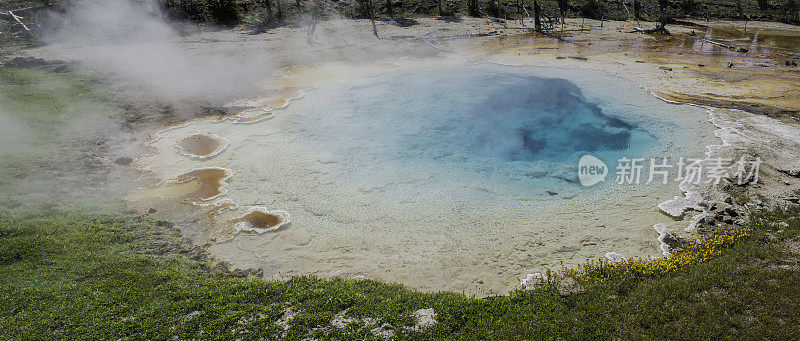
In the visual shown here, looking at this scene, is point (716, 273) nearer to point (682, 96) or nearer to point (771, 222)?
point (771, 222)

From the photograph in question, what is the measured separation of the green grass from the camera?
245 inches

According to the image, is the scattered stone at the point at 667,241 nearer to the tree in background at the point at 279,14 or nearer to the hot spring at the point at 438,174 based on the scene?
the hot spring at the point at 438,174

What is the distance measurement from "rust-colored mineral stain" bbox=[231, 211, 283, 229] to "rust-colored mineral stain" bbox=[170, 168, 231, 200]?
1.59m

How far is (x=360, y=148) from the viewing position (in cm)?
1495

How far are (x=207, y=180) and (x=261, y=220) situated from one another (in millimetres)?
3038

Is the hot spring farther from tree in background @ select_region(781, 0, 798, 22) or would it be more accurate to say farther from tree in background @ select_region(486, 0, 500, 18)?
tree in background @ select_region(781, 0, 798, 22)

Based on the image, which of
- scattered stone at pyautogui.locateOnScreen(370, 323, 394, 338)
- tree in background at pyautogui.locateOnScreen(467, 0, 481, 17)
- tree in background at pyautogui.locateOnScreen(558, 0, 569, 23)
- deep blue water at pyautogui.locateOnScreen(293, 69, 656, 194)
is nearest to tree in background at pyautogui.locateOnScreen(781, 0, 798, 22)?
tree in background at pyautogui.locateOnScreen(558, 0, 569, 23)

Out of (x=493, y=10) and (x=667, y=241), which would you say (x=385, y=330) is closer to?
(x=667, y=241)

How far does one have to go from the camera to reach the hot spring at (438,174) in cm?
928

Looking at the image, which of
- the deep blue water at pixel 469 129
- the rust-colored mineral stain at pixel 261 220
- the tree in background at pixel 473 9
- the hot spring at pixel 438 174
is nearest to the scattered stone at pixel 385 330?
the hot spring at pixel 438 174

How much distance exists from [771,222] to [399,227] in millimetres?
8765

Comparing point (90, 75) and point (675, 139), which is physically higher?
point (90, 75)

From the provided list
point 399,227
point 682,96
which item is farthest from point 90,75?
point 682,96

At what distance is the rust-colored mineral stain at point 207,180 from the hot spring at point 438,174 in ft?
1.06
